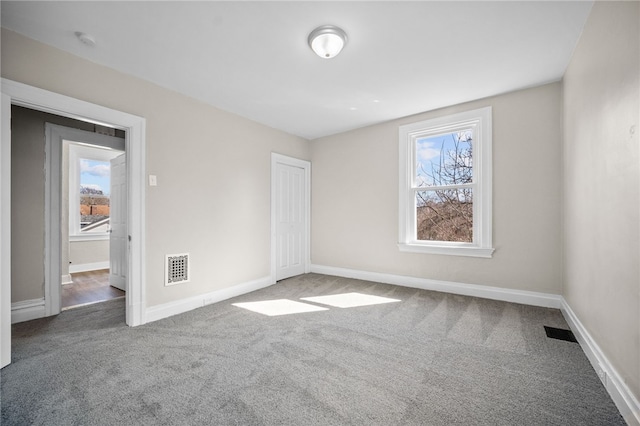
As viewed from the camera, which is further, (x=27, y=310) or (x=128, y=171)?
(x=27, y=310)

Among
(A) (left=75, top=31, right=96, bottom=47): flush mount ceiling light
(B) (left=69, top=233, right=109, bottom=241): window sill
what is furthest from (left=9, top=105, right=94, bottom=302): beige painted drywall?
(B) (left=69, top=233, right=109, bottom=241): window sill

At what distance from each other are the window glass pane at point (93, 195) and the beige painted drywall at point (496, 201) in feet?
17.4

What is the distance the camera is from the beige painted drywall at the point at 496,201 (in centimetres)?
313

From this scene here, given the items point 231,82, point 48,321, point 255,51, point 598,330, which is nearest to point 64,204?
point 48,321

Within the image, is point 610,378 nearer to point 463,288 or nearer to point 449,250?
point 463,288

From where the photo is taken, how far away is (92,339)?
244 centimetres

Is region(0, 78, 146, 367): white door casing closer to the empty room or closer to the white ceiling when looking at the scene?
the empty room

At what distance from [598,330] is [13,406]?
3.84 metres

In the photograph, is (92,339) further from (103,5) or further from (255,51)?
(255,51)

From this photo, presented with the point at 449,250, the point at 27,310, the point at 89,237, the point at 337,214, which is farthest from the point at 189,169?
the point at 89,237

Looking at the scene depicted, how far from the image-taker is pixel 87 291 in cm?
409

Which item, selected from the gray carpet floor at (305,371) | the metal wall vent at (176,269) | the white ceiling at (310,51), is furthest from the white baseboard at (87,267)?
the white ceiling at (310,51)

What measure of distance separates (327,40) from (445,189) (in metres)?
2.66

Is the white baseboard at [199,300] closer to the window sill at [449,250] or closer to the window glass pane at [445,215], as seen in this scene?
the window sill at [449,250]
